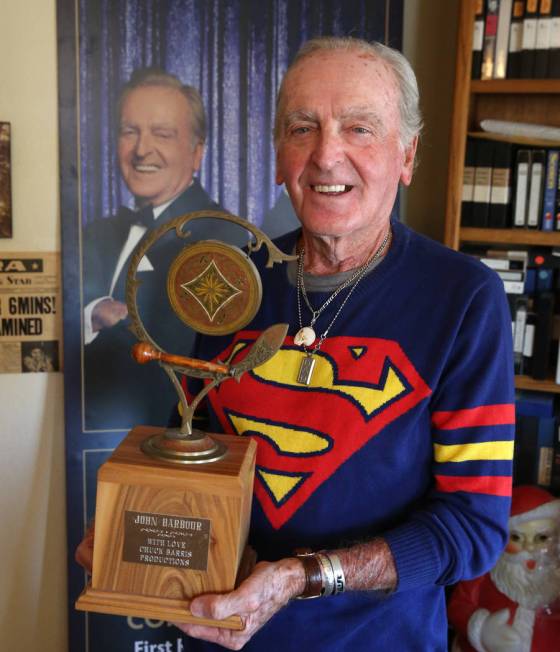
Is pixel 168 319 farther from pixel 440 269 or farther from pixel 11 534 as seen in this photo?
pixel 440 269

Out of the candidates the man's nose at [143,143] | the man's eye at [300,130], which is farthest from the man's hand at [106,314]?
the man's eye at [300,130]

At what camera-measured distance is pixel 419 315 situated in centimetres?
111

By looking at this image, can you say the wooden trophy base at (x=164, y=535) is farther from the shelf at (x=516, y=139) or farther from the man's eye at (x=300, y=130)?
the shelf at (x=516, y=139)

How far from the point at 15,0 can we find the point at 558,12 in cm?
146

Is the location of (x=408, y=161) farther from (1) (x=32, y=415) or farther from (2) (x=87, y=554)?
(1) (x=32, y=415)

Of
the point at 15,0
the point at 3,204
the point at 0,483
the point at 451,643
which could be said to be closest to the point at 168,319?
the point at 3,204

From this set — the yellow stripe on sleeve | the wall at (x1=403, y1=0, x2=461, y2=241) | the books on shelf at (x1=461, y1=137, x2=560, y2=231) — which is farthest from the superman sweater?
the wall at (x1=403, y1=0, x2=461, y2=241)

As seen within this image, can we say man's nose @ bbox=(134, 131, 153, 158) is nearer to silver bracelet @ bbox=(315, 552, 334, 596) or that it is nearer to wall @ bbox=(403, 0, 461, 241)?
wall @ bbox=(403, 0, 461, 241)

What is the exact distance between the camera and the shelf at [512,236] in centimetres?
203

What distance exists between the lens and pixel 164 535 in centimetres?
99

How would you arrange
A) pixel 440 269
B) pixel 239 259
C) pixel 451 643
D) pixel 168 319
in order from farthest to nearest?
pixel 451 643 < pixel 168 319 < pixel 440 269 < pixel 239 259

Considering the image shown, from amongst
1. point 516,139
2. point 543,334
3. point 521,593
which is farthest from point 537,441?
point 516,139

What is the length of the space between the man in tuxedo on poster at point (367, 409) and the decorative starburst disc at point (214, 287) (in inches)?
5.2

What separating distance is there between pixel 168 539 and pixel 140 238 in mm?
1151
